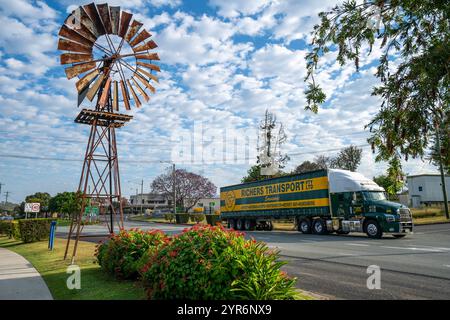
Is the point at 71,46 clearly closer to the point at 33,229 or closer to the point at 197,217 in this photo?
the point at 33,229

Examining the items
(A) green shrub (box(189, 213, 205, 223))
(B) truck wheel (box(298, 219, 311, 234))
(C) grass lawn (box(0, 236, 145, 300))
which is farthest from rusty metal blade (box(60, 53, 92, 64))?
(A) green shrub (box(189, 213, 205, 223))

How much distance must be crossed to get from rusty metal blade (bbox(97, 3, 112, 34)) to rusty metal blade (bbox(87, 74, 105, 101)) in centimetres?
168

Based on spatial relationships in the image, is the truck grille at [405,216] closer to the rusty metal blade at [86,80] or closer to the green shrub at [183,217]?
the rusty metal blade at [86,80]

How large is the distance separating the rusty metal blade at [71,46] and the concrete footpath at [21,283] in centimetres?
719

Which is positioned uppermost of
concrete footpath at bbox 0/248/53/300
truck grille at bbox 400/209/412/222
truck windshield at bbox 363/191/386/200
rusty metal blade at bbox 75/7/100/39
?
rusty metal blade at bbox 75/7/100/39

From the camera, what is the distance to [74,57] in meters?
11.4

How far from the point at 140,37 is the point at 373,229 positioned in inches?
653

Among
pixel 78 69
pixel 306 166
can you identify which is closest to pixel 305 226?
pixel 78 69

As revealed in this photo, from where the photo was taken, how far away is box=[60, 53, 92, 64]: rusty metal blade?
11117 millimetres

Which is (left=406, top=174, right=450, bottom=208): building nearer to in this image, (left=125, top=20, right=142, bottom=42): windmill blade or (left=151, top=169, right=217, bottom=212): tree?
(left=151, top=169, right=217, bottom=212): tree

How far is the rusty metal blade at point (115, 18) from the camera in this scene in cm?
1168

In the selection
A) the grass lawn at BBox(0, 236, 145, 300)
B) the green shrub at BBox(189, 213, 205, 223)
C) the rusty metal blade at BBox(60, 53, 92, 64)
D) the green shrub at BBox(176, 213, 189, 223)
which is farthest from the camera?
the green shrub at BBox(176, 213, 189, 223)

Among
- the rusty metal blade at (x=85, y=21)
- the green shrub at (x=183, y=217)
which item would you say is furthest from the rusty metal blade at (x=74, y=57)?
the green shrub at (x=183, y=217)
